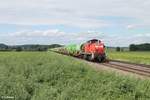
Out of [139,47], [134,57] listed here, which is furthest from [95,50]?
[139,47]

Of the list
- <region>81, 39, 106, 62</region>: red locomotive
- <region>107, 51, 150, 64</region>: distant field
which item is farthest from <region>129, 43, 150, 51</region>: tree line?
<region>81, 39, 106, 62</region>: red locomotive

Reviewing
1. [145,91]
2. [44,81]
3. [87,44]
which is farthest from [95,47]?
[145,91]

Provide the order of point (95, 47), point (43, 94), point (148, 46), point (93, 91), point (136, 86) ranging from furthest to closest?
point (148, 46)
point (95, 47)
point (136, 86)
point (93, 91)
point (43, 94)

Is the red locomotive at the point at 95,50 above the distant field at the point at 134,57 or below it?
above

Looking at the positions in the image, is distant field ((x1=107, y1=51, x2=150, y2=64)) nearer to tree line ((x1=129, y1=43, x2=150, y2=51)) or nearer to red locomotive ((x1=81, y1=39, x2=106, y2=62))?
red locomotive ((x1=81, y1=39, x2=106, y2=62))

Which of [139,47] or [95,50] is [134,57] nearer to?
[95,50]

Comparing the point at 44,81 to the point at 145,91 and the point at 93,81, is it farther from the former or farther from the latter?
the point at 145,91

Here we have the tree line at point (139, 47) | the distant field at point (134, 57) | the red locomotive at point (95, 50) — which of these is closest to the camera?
the red locomotive at point (95, 50)

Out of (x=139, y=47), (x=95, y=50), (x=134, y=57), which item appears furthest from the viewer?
(x=139, y=47)

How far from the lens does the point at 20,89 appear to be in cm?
1596

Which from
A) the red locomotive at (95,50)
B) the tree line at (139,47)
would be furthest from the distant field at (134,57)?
the tree line at (139,47)

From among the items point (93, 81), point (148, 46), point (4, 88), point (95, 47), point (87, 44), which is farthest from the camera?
point (148, 46)

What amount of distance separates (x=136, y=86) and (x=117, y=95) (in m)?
2.66

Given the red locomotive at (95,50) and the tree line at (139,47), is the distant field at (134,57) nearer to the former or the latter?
the red locomotive at (95,50)
